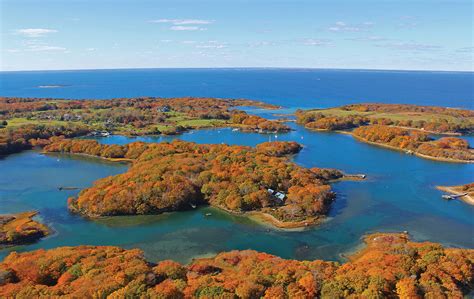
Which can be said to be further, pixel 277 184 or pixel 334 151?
pixel 334 151

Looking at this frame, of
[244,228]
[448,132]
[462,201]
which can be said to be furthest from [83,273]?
[448,132]

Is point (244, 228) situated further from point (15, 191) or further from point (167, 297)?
point (15, 191)

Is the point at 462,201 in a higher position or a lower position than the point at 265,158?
lower

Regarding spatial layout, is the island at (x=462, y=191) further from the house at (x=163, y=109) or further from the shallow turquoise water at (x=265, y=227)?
the house at (x=163, y=109)

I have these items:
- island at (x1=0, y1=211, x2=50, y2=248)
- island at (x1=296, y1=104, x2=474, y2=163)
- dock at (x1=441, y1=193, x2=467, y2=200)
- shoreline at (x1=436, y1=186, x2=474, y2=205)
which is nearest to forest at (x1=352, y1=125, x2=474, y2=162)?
island at (x1=296, y1=104, x2=474, y2=163)

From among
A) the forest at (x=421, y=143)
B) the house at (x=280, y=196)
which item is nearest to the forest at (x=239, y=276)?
the house at (x=280, y=196)

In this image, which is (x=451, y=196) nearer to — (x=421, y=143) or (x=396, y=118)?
(x=421, y=143)

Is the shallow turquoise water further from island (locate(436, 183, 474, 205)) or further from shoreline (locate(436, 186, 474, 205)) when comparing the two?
island (locate(436, 183, 474, 205))
